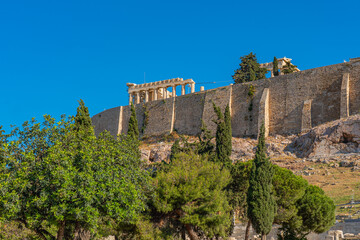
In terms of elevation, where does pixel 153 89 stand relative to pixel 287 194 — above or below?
above

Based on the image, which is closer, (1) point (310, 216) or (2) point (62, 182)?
(2) point (62, 182)

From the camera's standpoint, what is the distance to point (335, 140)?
3719 cm

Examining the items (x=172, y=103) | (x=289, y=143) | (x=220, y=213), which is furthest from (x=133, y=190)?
(x=172, y=103)

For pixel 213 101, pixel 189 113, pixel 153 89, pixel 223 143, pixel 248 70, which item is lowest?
pixel 223 143

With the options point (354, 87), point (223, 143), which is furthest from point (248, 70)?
point (223, 143)

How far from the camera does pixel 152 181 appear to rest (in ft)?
69.5

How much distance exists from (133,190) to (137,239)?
3439 mm

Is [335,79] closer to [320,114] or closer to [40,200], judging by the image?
[320,114]

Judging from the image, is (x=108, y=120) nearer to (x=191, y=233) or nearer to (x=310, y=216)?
(x=310, y=216)

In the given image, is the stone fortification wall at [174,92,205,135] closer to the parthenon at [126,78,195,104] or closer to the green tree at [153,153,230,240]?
the parthenon at [126,78,195,104]

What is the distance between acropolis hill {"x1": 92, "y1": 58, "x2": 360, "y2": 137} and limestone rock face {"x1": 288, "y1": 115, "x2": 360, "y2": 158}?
283 cm

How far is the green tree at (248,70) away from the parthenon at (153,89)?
17.2 feet

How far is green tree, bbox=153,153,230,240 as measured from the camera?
20469 millimetres

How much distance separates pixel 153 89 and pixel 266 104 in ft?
60.3
